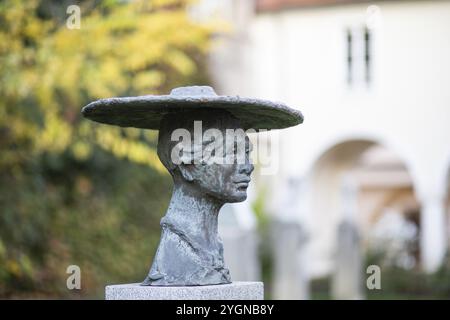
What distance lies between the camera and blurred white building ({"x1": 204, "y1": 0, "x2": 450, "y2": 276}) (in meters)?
25.9

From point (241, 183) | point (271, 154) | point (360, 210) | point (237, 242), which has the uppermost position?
point (271, 154)

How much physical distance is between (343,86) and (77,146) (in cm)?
1338

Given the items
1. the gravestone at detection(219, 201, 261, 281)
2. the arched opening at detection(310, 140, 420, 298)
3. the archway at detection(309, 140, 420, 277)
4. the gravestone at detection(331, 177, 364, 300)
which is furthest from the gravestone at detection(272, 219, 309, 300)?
the archway at detection(309, 140, 420, 277)

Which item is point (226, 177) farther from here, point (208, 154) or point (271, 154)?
point (271, 154)

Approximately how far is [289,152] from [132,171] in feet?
25.7

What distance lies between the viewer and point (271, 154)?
2770 cm

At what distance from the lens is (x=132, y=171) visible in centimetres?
2053

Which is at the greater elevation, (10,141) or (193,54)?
(193,54)

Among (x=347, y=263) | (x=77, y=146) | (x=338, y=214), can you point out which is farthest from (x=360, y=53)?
(x=77, y=146)

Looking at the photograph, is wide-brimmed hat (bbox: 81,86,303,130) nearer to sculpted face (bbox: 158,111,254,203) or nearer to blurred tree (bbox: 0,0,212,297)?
sculpted face (bbox: 158,111,254,203)

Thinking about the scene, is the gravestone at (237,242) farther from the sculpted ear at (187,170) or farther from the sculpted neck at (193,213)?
the sculpted ear at (187,170)

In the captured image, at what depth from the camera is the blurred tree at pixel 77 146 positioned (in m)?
13.0

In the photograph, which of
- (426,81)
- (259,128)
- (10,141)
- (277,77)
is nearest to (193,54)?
(277,77)
